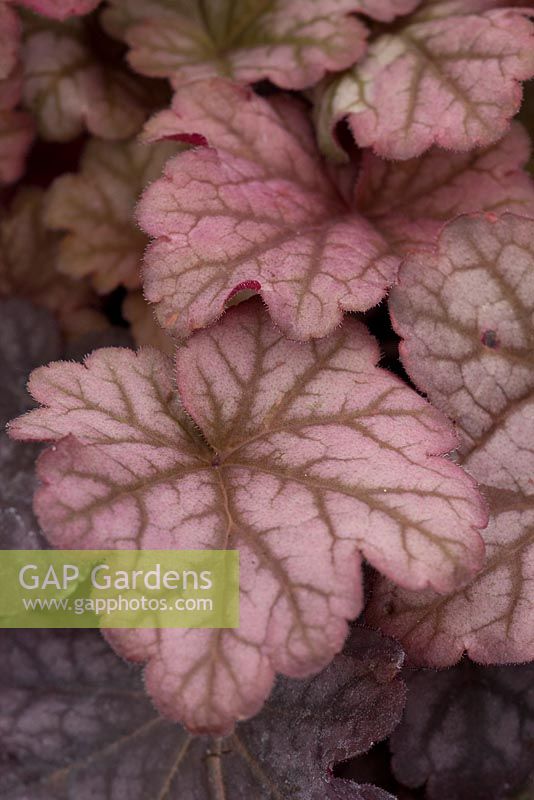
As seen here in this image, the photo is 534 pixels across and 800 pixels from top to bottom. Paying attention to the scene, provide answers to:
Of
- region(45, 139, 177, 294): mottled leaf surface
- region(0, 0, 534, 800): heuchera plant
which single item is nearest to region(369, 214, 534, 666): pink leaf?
region(0, 0, 534, 800): heuchera plant

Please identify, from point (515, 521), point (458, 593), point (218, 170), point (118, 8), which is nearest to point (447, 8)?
point (218, 170)

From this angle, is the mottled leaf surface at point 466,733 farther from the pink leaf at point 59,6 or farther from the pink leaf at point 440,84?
the pink leaf at point 59,6

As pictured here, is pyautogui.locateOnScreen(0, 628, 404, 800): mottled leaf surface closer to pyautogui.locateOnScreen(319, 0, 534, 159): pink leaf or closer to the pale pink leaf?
the pale pink leaf

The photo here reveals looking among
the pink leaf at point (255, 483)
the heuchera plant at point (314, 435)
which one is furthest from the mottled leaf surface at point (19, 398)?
the pink leaf at point (255, 483)

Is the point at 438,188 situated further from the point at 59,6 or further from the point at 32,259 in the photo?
the point at 32,259

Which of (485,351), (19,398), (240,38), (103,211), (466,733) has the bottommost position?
(466,733)

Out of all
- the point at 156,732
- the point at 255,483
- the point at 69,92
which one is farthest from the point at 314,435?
the point at 69,92

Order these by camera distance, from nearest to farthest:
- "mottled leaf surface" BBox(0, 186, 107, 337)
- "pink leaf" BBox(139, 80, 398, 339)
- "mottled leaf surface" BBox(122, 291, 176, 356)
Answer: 1. "pink leaf" BBox(139, 80, 398, 339)
2. "mottled leaf surface" BBox(122, 291, 176, 356)
3. "mottled leaf surface" BBox(0, 186, 107, 337)
